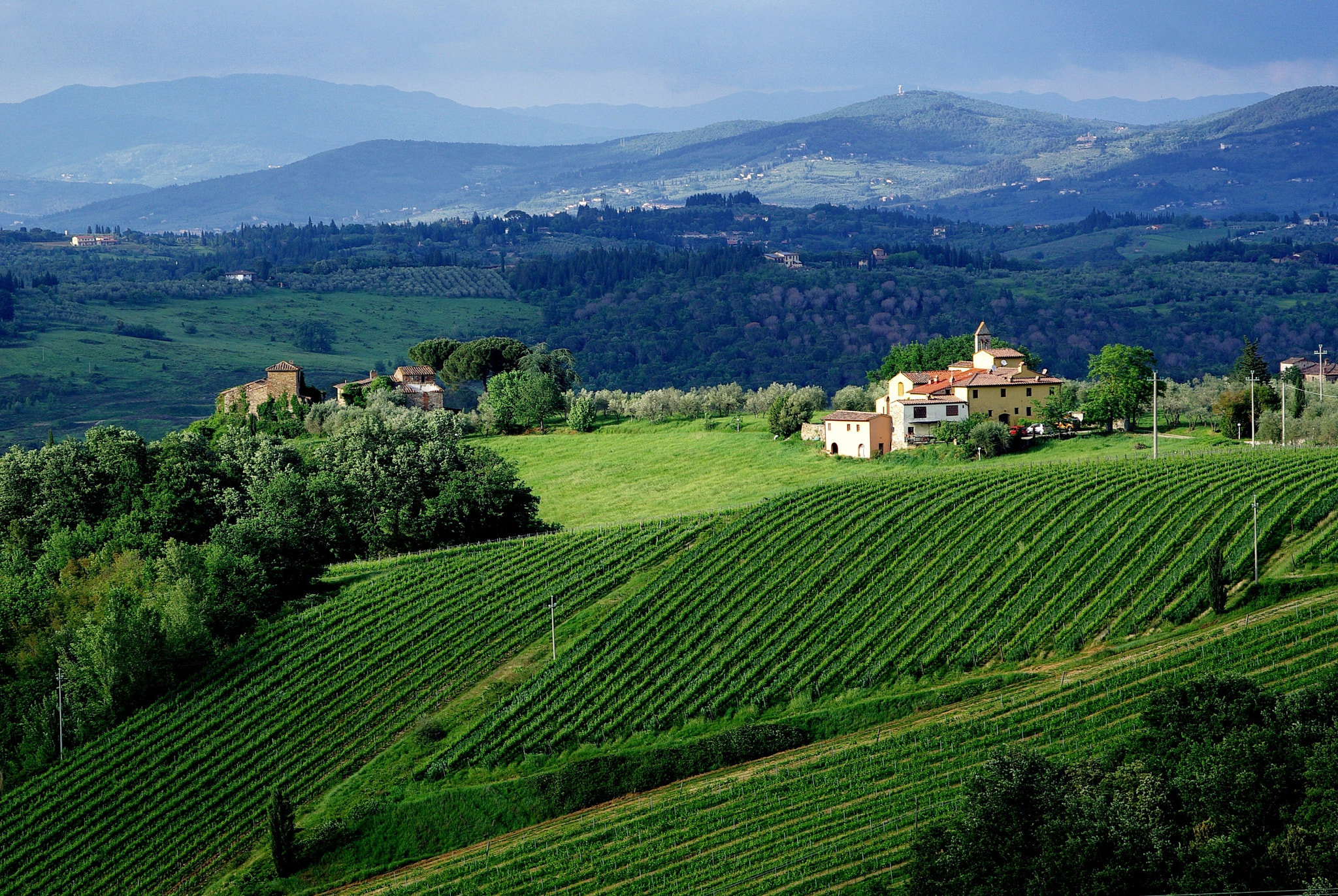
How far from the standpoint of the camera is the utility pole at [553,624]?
192ft

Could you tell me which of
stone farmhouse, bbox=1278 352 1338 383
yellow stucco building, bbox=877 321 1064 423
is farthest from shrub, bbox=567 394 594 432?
stone farmhouse, bbox=1278 352 1338 383

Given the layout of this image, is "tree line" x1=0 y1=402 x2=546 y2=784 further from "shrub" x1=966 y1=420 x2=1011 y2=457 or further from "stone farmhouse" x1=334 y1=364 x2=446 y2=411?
"stone farmhouse" x1=334 y1=364 x2=446 y2=411

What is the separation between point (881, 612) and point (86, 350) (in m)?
163

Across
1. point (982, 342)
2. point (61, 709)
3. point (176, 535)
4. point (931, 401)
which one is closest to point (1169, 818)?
point (61, 709)

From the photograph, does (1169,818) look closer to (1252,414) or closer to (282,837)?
(282,837)

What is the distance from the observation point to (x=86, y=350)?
641 feet

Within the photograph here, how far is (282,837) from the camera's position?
4772 centimetres

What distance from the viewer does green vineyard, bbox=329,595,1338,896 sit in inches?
1678

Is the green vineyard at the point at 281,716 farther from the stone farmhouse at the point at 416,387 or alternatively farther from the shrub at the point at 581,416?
the stone farmhouse at the point at 416,387

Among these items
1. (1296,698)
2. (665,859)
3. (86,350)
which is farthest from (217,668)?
(86,350)

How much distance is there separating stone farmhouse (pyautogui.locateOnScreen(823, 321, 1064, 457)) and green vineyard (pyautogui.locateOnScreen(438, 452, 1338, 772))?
16331mm

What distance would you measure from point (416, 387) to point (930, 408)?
50664 millimetres

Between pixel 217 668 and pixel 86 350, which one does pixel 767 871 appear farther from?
pixel 86 350

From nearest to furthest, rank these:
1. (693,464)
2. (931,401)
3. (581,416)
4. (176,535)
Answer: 1. (176,535)
2. (931,401)
3. (693,464)
4. (581,416)
